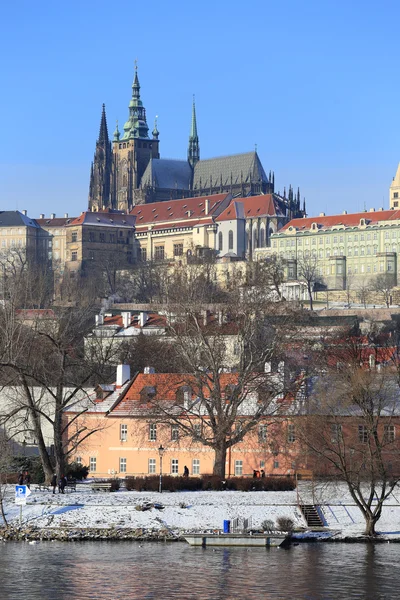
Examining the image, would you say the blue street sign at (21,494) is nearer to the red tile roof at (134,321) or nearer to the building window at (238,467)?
the building window at (238,467)

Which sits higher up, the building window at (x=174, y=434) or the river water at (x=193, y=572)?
the building window at (x=174, y=434)

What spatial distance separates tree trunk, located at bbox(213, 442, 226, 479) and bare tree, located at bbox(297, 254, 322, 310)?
10323cm

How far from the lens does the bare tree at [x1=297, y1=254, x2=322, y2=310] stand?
163125 mm

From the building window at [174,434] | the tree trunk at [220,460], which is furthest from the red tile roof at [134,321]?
the tree trunk at [220,460]

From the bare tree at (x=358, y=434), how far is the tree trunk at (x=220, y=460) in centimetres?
311

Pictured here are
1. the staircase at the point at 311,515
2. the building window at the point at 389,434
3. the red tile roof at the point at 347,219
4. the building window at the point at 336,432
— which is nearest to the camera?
the staircase at the point at 311,515

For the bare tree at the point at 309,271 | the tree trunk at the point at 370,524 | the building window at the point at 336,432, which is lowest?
the tree trunk at the point at 370,524

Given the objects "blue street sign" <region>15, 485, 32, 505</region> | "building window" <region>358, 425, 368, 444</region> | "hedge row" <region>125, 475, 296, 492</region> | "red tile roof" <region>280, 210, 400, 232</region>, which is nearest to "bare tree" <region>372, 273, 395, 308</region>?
"red tile roof" <region>280, 210, 400, 232</region>

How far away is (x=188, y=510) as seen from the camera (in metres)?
47.1

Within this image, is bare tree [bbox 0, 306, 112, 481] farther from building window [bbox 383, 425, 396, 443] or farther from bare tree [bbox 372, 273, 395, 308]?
bare tree [bbox 372, 273, 395, 308]

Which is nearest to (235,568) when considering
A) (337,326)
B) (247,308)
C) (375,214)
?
(247,308)

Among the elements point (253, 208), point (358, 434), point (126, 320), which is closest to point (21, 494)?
point (358, 434)

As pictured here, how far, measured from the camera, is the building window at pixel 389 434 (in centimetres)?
4819

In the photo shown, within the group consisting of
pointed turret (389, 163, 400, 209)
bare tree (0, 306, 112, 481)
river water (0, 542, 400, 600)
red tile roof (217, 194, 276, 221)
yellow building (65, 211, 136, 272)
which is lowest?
river water (0, 542, 400, 600)
